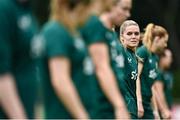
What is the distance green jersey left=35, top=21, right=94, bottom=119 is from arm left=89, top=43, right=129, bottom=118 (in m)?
0.60

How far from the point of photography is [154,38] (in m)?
12.6

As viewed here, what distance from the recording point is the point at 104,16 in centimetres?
852

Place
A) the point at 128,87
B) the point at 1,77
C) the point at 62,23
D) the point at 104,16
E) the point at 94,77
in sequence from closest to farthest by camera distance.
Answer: the point at 1,77 < the point at 62,23 < the point at 94,77 < the point at 104,16 < the point at 128,87

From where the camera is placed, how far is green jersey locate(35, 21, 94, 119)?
6.93 meters

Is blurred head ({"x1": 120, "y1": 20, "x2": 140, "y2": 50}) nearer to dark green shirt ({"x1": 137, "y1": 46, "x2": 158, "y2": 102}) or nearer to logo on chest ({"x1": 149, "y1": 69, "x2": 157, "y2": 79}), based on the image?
dark green shirt ({"x1": 137, "y1": 46, "x2": 158, "y2": 102})

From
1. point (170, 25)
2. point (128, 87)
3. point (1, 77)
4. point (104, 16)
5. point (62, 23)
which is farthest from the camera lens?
point (170, 25)

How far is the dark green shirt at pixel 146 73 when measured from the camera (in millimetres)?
11891

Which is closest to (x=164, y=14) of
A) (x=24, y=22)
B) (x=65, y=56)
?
(x=65, y=56)

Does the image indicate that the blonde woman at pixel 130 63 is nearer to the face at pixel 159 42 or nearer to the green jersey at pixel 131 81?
the green jersey at pixel 131 81

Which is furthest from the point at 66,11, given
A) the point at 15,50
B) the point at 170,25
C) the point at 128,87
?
the point at 170,25

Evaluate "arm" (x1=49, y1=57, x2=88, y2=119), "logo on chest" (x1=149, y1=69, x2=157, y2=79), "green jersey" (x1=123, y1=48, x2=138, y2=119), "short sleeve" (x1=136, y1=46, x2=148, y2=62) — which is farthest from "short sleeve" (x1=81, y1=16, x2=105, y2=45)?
"logo on chest" (x1=149, y1=69, x2=157, y2=79)

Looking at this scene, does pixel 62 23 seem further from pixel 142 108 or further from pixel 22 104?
pixel 142 108

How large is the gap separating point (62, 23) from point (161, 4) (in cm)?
3289

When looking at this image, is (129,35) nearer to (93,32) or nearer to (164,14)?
(93,32)
